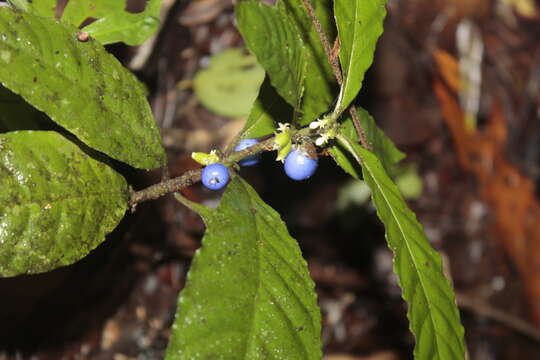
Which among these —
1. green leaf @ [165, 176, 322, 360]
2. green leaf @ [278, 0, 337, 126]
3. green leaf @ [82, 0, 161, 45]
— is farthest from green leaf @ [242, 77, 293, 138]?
green leaf @ [82, 0, 161, 45]

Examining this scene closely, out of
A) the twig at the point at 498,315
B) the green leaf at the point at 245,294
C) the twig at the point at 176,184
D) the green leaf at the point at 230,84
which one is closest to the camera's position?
the green leaf at the point at 245,294

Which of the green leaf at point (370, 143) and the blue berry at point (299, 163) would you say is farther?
the green leaf at point (370, 143)

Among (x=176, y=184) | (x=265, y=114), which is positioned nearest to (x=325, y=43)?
(x=265, y=114)

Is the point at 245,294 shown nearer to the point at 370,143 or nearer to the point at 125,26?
the point at 370,143

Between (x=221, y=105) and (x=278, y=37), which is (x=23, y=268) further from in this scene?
(x=221, y=105)

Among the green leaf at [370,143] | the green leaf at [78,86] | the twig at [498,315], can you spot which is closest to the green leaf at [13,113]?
the green leaf at [78,86]

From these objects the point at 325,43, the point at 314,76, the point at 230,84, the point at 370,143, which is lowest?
the point at 230,84

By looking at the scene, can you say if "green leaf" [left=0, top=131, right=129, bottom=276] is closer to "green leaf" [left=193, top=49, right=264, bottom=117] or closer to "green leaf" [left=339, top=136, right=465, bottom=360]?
"green leaf" [left=339, top=136, right=465, bottom=360]

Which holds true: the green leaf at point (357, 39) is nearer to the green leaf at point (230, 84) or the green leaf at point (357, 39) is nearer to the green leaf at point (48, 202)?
the green leaf at point (48, 202)
